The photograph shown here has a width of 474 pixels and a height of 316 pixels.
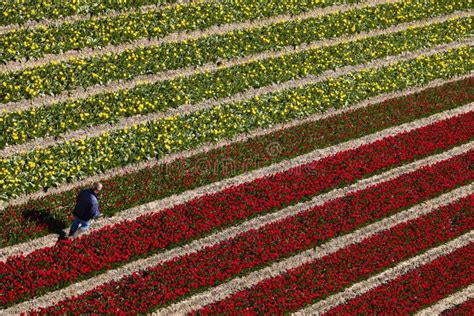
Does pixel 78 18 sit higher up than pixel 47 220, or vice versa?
pixel 78 18

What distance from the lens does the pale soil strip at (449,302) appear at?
14.7 meters

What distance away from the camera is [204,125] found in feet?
57.9

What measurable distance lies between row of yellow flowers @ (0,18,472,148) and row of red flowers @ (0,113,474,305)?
4285mm

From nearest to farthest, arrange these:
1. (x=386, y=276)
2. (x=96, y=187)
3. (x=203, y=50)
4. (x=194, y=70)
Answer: (x=96, y=187), (x=386, y=276), (x=194, y=70), (x=203, y=50)

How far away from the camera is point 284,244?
14.9 metres

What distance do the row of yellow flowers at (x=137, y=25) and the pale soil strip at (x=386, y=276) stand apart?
1229 centimetres

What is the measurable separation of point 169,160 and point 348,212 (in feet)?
20.7

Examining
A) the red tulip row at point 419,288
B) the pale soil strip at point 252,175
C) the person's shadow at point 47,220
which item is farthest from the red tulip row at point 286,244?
the person's shadow at point 47,220

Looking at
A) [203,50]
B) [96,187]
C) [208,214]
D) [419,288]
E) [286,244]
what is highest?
[203,50]

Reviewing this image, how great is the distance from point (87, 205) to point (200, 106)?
695 cm

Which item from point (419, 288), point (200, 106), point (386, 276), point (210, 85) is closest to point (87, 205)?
point (200, 106)

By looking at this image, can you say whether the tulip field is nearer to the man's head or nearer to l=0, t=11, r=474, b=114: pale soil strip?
l=0, t=11, r=474, b=114: pale soil strip

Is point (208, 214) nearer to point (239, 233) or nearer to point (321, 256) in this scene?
point (239, 233)

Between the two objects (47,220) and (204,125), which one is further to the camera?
(204,125)
